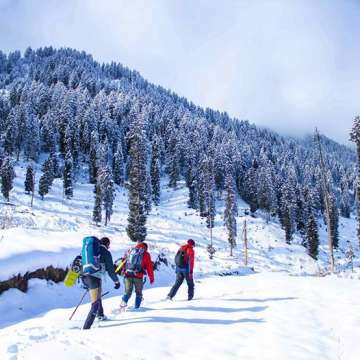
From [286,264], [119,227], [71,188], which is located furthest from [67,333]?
[71,188]

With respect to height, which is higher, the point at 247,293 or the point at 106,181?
the point at 106,181

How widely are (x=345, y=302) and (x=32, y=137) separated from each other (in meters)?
88.5

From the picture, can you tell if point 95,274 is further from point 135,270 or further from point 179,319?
point 179,319

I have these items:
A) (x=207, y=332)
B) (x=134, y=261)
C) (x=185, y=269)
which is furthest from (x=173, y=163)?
(x=207, y=332)

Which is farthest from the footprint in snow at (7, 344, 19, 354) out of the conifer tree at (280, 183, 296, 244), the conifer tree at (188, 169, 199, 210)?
the conifer tree at (188, 169, 199, 210)

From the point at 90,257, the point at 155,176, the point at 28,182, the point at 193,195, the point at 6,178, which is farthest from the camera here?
the point at 155,176

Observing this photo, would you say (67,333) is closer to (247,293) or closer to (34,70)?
(247,293)

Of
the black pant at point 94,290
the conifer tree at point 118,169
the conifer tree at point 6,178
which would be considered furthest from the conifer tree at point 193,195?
the black pant at point 94,290

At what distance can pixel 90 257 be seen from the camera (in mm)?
7832

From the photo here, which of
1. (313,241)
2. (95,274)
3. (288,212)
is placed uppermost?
(288,212)

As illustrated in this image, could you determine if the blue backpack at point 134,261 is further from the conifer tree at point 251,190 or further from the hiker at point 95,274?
the conifer tree at point 251,190

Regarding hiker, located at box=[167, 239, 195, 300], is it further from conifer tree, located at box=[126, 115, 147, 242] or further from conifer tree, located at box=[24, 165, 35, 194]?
conifer tree, located at box=[24, 165, 35, 194]

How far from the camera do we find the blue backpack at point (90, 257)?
7.81 meters

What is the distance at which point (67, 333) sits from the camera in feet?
23.0
